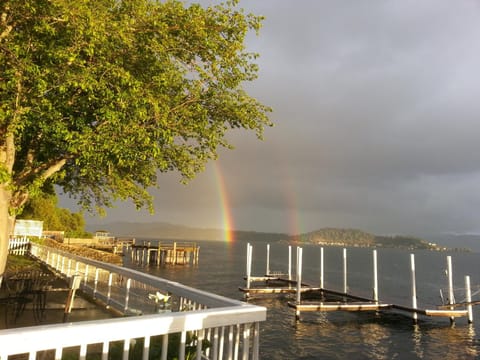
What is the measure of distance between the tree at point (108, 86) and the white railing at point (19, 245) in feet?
74.1

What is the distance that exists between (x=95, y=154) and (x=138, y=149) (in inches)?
42.5

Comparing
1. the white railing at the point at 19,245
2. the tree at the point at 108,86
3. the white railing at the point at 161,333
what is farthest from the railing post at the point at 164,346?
the white railing at the point at 19,245

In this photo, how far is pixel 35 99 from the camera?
25.2 feet

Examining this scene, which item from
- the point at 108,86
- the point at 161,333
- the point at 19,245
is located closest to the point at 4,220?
the point at 108,86

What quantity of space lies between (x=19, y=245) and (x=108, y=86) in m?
29.0

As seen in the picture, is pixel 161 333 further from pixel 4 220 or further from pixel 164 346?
pixel 4 220

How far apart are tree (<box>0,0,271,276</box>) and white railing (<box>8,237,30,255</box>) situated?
22.6 metres

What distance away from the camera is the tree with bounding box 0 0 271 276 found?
24.3 feet

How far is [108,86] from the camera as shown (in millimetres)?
8562

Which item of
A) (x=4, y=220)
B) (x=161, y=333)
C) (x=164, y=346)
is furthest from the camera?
(x=4, y=220)

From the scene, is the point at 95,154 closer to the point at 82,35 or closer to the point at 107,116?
the point at 107,116

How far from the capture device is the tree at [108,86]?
739cm

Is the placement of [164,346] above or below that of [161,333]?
below

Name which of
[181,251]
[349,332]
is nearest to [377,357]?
[349,332]
